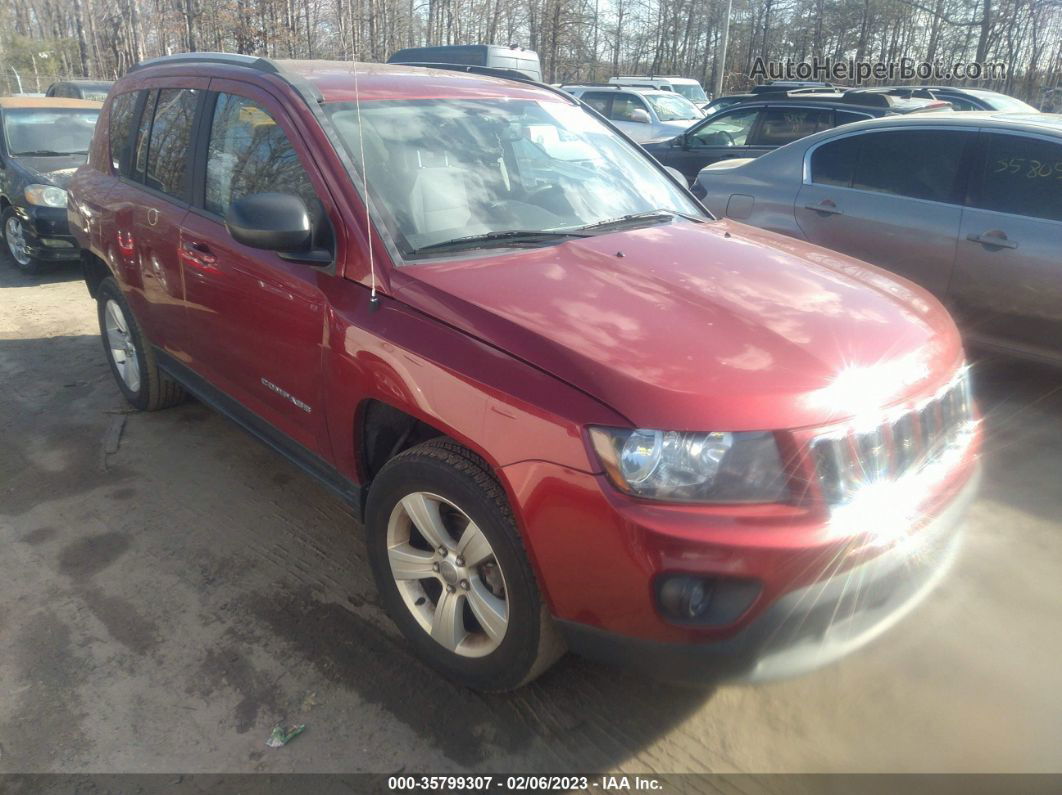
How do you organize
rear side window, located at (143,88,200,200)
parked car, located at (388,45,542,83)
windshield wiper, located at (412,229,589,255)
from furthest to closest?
parked car, located at (388,45,542,83) → rear side window, located at (143,88,200,200) → windshield wiper, located at (412,229,589,255)

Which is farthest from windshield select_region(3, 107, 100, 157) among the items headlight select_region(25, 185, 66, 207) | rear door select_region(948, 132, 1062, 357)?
rear door select_region(948, 132, 1062, 357)

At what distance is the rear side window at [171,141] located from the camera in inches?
143

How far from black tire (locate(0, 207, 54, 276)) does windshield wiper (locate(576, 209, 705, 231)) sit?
7.16m

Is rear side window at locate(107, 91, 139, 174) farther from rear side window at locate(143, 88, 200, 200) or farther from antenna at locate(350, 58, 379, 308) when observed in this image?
antenna at locate(350, 58, 379, 308)

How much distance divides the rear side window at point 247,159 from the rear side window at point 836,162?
152 inches

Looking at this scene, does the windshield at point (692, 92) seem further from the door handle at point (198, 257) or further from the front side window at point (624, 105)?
the door handle at point (198, 257)

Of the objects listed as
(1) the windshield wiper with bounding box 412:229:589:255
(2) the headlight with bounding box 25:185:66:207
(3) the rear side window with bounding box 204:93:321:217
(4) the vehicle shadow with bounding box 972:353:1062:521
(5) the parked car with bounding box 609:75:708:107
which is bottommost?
(4) the vehicle shadow with bounding box 972:353:1062:521

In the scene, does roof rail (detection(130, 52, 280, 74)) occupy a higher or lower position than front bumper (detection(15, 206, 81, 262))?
higher

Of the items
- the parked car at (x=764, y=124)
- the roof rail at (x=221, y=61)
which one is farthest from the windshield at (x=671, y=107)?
the roof rail at (x=221, y=61)

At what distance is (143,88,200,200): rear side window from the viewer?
3633 millimetres

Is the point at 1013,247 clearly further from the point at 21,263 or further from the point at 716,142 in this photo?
the point at 21,263

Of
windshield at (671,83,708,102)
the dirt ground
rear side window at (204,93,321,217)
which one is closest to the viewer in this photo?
the dirt ground

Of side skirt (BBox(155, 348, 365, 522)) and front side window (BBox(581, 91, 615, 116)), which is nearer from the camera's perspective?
side skirt (BBox(155, 348, 365, 522))

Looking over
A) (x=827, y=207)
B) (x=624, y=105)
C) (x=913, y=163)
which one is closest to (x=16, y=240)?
(x=827, y=207)
